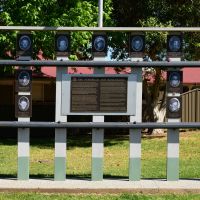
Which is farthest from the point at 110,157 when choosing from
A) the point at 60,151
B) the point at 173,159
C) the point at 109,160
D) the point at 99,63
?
the point at 99,63

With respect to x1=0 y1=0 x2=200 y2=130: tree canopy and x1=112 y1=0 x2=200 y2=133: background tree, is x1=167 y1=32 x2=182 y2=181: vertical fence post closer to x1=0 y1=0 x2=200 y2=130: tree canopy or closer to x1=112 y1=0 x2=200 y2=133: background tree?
x1=0 y1=0 x2=200 y2=130: tree canopy

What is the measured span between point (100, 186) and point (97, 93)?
164cm

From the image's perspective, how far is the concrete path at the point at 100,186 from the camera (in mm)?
8938

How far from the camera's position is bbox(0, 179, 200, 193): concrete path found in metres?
Answer: 8.94

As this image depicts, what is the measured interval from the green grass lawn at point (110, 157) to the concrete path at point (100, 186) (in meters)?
1.17

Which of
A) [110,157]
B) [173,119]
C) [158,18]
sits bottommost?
[110,157]

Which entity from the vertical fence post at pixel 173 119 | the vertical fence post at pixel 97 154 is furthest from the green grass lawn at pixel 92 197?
the vertical fence post at pixel 173 119

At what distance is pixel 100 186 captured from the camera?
9102 millimetres

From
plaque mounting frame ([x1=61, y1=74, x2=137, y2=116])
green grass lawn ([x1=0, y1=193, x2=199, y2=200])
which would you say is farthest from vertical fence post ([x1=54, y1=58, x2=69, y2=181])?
green grass lawn ([x1=0, y1=193, x2=199, y2=200])

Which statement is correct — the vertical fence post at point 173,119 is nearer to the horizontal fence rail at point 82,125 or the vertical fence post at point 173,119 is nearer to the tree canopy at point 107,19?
the horizontal fence rail at point 82,125

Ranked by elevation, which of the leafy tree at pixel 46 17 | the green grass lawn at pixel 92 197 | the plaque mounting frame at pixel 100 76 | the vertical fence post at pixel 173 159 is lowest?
the green grass lawn at pixel 92 197

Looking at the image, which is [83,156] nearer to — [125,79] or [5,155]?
[5,155]

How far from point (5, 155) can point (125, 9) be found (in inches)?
317

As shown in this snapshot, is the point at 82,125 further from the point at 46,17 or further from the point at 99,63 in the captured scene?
the point at 46,17
